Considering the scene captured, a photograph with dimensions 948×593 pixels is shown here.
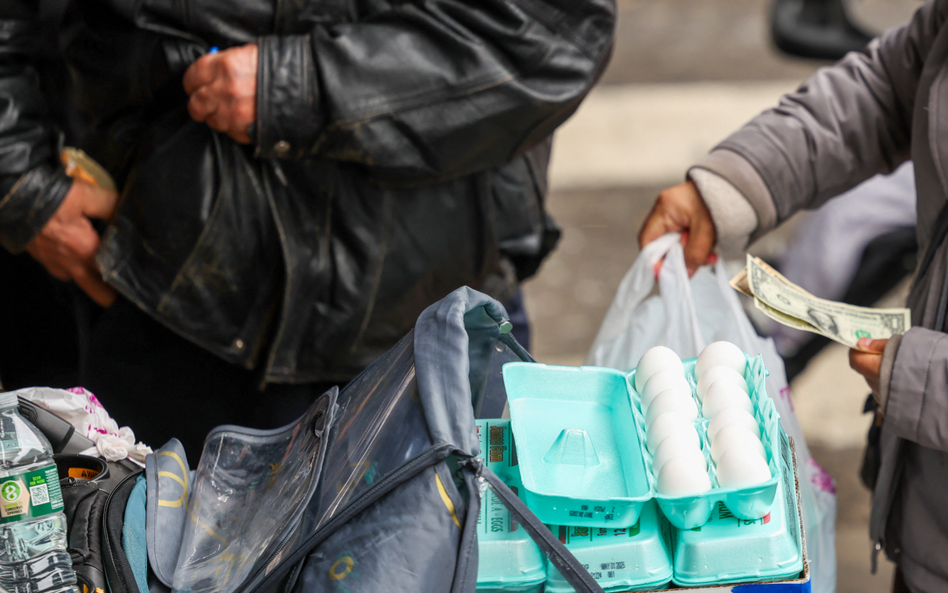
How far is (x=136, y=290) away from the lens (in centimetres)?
153

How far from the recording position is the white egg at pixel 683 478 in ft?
2.96

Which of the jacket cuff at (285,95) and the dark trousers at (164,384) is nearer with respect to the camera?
the jacket cuff at (285,95)

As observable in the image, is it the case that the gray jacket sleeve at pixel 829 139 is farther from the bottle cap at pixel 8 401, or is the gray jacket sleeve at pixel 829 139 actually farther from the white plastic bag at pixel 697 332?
the bottle cap at pixel 8 401

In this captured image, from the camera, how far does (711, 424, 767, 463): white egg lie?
937mm

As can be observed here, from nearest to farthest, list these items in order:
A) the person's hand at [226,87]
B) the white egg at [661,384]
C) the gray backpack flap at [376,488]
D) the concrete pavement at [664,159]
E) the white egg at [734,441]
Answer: the gray backpack flap at [376,488], the white egg at [734,441], the white egg at [661,384], the person's hand at [226,87], the concrete pavement at [664,159]

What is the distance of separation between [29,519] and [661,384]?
2.51 feet

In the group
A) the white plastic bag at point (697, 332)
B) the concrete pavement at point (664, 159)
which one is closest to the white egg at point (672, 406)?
the white plastic bag at point (697, 332)

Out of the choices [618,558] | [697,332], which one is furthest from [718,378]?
[697,332]

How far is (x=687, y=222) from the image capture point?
62.9 inches

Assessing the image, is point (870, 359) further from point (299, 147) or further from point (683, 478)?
point (299, 147)

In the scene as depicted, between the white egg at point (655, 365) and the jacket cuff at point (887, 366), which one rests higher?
the white egg at point (655, 365)

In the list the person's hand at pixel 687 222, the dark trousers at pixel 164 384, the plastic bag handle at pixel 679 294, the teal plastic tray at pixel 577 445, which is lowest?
the dark trousers at pixel 164 384

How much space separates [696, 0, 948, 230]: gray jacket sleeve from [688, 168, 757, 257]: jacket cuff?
1 centimetres

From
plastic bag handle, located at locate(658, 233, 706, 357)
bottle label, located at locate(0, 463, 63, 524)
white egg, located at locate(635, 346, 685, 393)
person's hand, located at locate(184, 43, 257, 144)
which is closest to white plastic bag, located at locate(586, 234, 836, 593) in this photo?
plastic bag handle, located at locate(658, 233, 706, 357)
